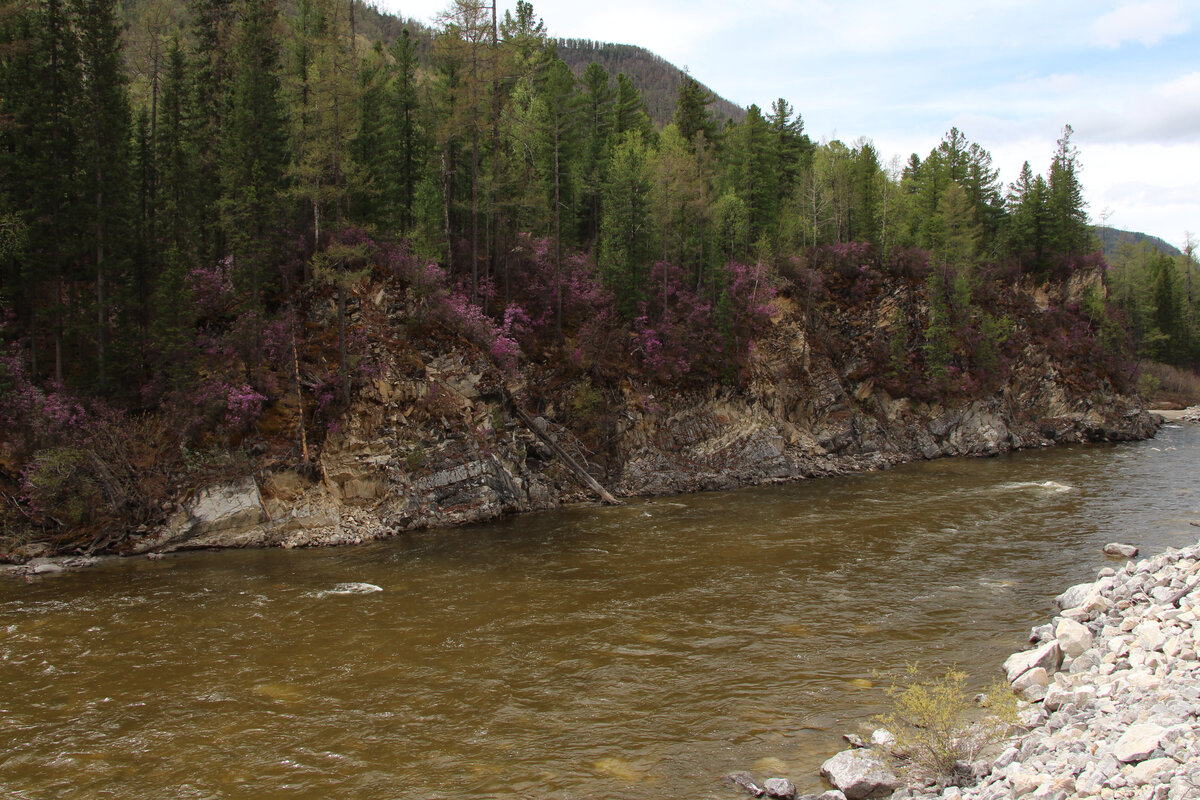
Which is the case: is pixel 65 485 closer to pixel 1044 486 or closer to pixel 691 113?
pixel 1044 486

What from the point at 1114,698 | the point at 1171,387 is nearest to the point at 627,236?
the point at 1114,698

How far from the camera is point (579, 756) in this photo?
32.8ft

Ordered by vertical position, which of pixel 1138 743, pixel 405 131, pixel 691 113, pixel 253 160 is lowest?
pixel 1138 743

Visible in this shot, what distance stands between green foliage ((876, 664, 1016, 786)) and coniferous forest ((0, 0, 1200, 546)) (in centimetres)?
2172

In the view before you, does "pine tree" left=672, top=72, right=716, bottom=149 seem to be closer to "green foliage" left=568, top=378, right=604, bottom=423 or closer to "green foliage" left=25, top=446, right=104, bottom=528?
"green foliage" left=568, top=378, right=604, bottom=423

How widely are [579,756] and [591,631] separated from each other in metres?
4.94

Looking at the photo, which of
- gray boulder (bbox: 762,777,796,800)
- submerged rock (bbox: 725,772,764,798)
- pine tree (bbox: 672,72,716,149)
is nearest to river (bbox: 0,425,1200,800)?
submerged rock (bbox: 725,772,764,798)

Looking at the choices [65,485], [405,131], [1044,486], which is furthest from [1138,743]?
[405,131]

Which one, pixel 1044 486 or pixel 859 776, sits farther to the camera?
pixel 1044 486

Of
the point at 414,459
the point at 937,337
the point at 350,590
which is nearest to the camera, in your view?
the point at 350,590

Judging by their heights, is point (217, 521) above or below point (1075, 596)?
above

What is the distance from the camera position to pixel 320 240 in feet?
100

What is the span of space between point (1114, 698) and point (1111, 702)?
0.42 ft

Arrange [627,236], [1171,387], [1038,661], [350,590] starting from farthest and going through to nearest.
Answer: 1. [1171,387]
2. [627,236]
3. [350,590]
4. [1038,661]
